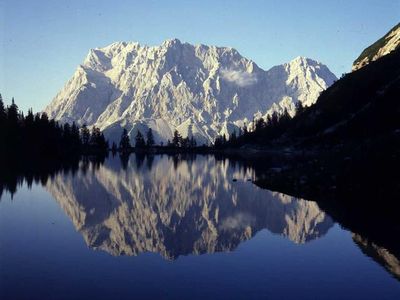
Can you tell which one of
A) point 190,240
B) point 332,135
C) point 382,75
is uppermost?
point 382,75

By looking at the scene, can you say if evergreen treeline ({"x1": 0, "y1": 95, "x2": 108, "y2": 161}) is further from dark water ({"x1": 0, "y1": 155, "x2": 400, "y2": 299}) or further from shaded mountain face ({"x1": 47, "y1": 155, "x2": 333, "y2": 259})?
dark water ({"x1": 0, "y1": 155, "x2": 400, "y2": 299})

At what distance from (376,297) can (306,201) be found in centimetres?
3111

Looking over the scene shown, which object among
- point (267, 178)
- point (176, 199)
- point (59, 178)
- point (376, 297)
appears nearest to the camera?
point (376, 297)

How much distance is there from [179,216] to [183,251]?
15069 mm

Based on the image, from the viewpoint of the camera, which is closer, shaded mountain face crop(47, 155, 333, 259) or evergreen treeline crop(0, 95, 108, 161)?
shaded mountain face crop(47, 155, 333, 259)

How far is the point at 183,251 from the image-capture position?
34.0 m

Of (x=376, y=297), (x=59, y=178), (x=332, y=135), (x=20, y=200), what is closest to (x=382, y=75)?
(x=332, y=135)

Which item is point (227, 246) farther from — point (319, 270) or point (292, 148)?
point (292, 148)

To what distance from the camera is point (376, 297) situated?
77.5ft

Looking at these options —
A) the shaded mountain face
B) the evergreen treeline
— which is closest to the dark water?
the shaded mountain face

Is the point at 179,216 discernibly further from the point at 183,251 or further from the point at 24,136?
the point at 24,136

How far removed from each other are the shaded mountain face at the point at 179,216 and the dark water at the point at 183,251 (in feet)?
0.42

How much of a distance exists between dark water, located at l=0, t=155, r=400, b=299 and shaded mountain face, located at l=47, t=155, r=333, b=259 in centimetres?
13

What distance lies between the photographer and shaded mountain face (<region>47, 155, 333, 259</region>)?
36844 millimetres
